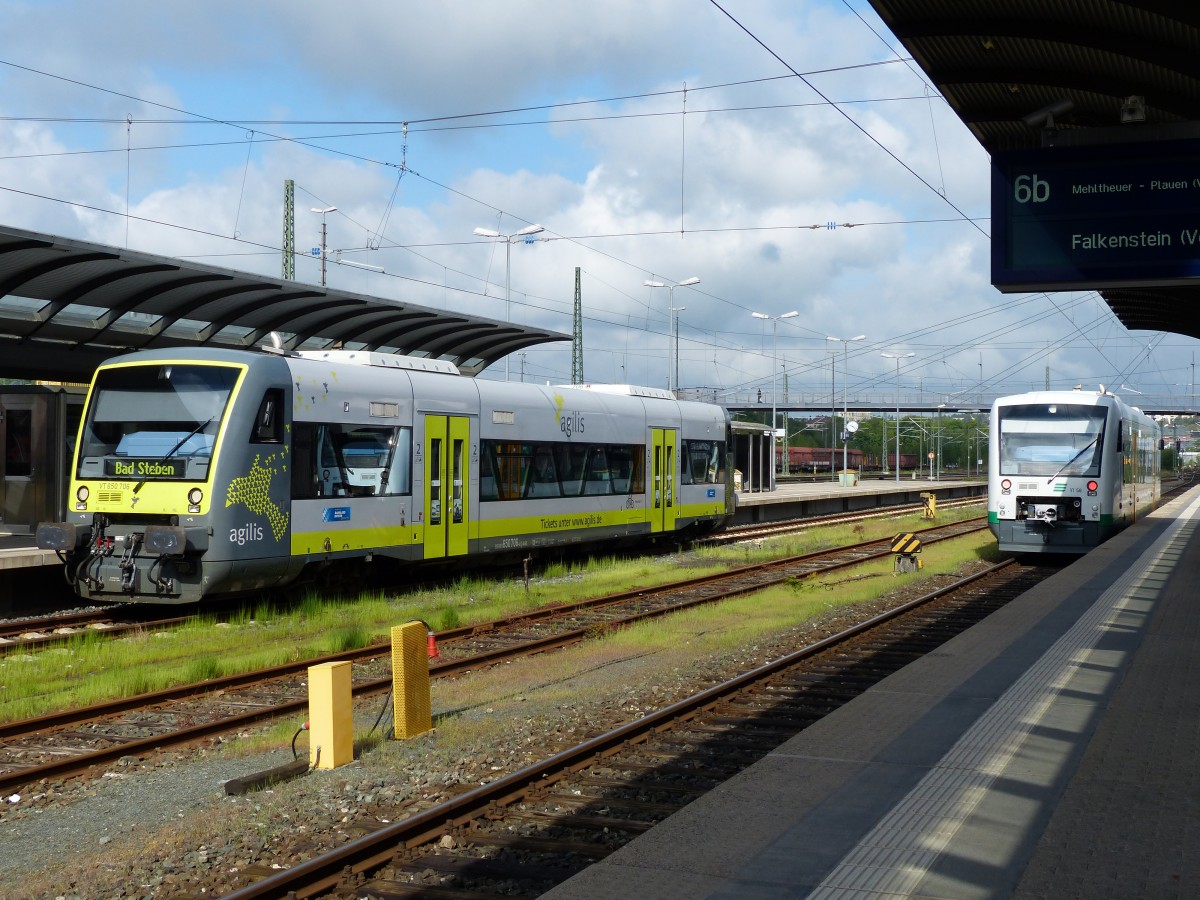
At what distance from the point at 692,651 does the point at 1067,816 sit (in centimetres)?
704

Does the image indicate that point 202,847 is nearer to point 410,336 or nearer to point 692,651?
point 692,651

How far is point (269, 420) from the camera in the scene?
577 inches

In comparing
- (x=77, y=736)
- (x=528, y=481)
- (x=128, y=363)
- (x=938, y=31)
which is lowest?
(x=77, y=736)

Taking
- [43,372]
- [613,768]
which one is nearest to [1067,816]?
[613,768]

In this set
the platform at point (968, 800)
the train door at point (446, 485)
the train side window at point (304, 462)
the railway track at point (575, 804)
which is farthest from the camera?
the train door at point (446, 485)

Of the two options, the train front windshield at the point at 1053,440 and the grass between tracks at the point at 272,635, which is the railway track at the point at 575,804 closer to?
the grass between tracks at the point at 272,635

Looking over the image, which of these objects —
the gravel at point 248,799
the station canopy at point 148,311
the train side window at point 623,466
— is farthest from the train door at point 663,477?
the gravel at point 248,799

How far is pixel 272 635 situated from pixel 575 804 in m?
7.74

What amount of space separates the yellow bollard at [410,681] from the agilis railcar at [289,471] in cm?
562

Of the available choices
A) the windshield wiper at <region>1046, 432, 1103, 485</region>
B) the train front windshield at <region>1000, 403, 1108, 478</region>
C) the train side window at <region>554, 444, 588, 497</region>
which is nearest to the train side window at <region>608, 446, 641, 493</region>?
the train side window at <region>554, 444, 588, 497</region>

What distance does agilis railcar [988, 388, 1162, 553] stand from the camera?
2236 cm

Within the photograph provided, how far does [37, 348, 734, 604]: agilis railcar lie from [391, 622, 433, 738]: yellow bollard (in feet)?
18.4

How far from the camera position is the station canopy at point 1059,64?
1002 cm

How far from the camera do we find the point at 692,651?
1306cm
